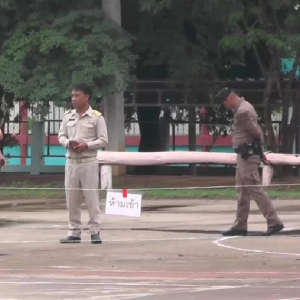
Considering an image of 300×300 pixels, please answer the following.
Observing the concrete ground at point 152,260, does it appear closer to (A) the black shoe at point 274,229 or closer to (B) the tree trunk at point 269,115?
(A) the black shoe at point 274,229

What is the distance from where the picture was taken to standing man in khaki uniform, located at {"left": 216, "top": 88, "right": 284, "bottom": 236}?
12.2m

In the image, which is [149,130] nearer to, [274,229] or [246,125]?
[246,125]

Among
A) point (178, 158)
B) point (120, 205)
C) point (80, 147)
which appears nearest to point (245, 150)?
point (120, 205)

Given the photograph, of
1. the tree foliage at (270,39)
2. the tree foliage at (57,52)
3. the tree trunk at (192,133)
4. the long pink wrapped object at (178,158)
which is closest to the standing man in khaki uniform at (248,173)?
the long pink wrapped object at (178,158)

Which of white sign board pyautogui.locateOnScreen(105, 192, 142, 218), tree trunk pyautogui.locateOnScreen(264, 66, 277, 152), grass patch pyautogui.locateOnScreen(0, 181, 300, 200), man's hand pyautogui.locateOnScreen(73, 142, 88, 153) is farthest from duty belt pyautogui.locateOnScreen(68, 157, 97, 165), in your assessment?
tree trunk pyautogui.locateOnScreen(264, 66, 277, 152)

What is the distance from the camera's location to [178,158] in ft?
63.0

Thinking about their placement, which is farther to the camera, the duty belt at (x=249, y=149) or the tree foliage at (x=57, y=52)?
the tree foliage at (x=57, y=52)

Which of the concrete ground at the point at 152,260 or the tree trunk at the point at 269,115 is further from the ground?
the tree trunk at the point at 269,115

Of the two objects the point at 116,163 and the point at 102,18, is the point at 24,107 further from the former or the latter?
the point at 116,163

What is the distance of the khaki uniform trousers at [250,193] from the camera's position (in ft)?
40.1

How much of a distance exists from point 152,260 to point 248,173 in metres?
2.51

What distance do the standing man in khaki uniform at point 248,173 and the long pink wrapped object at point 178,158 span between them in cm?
654

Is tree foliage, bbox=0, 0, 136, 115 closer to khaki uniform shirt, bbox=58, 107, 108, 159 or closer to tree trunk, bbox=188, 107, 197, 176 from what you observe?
tree trunk, bbox=188, 107, 197, 176

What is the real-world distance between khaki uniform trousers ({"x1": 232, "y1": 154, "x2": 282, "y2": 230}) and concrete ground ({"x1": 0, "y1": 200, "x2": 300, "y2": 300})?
23 cm
